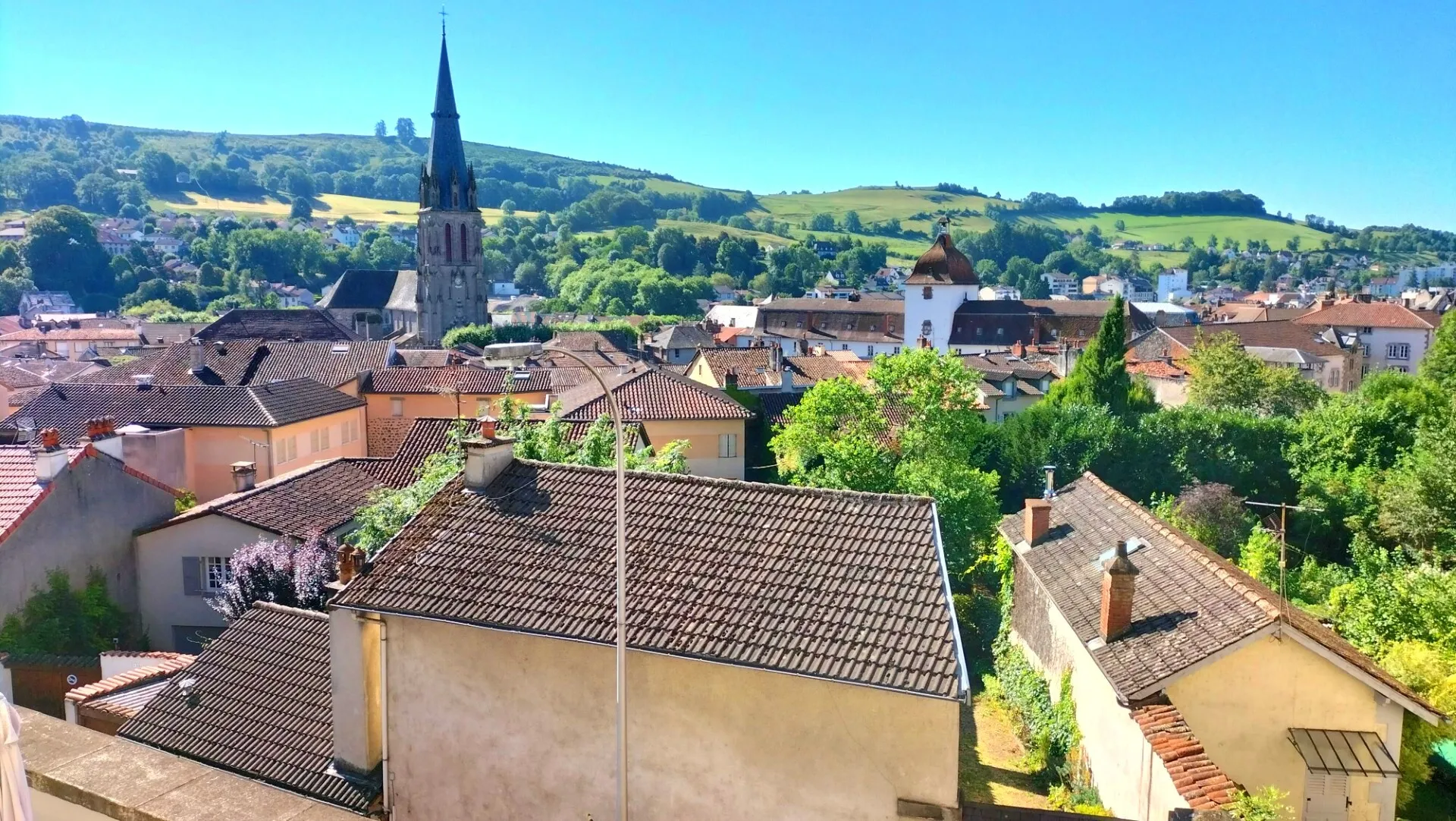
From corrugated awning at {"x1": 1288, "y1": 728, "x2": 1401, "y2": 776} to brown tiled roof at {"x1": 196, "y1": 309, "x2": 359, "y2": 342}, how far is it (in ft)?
265

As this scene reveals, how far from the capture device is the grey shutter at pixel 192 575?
2300 centimetres

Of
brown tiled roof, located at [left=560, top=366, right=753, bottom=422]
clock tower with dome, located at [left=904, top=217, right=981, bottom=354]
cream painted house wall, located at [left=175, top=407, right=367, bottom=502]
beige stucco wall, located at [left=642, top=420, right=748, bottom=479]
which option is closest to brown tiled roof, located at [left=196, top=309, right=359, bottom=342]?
clock tower with dome, located at [left=904, top=217, right=981, bottom=354]

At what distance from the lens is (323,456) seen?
34.7 meters

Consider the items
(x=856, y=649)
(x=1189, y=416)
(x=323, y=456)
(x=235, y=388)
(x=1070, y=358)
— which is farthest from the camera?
(x=1070, y=358)

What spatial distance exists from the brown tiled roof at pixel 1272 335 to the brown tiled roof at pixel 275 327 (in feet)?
217

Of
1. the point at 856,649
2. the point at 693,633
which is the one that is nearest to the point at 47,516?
the point at 693,633

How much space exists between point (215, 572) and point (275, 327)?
70363 millimetres

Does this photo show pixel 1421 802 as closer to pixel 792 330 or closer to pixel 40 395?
pixel 40 395

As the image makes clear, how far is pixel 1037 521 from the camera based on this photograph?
20.6 m

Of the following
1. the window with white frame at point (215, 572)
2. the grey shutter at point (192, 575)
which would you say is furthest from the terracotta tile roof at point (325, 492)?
the window with white frame at point (215, 572)

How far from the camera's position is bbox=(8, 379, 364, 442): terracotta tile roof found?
30.5m

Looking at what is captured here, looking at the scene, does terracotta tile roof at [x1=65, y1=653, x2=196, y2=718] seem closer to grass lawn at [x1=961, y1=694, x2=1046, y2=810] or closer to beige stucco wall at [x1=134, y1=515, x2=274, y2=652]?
beige stucco wall at [x1=134, y1=515, x2=274, y2=652]

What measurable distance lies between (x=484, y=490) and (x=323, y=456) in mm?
23522

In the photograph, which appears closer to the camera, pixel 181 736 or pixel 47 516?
pixel 181 736
